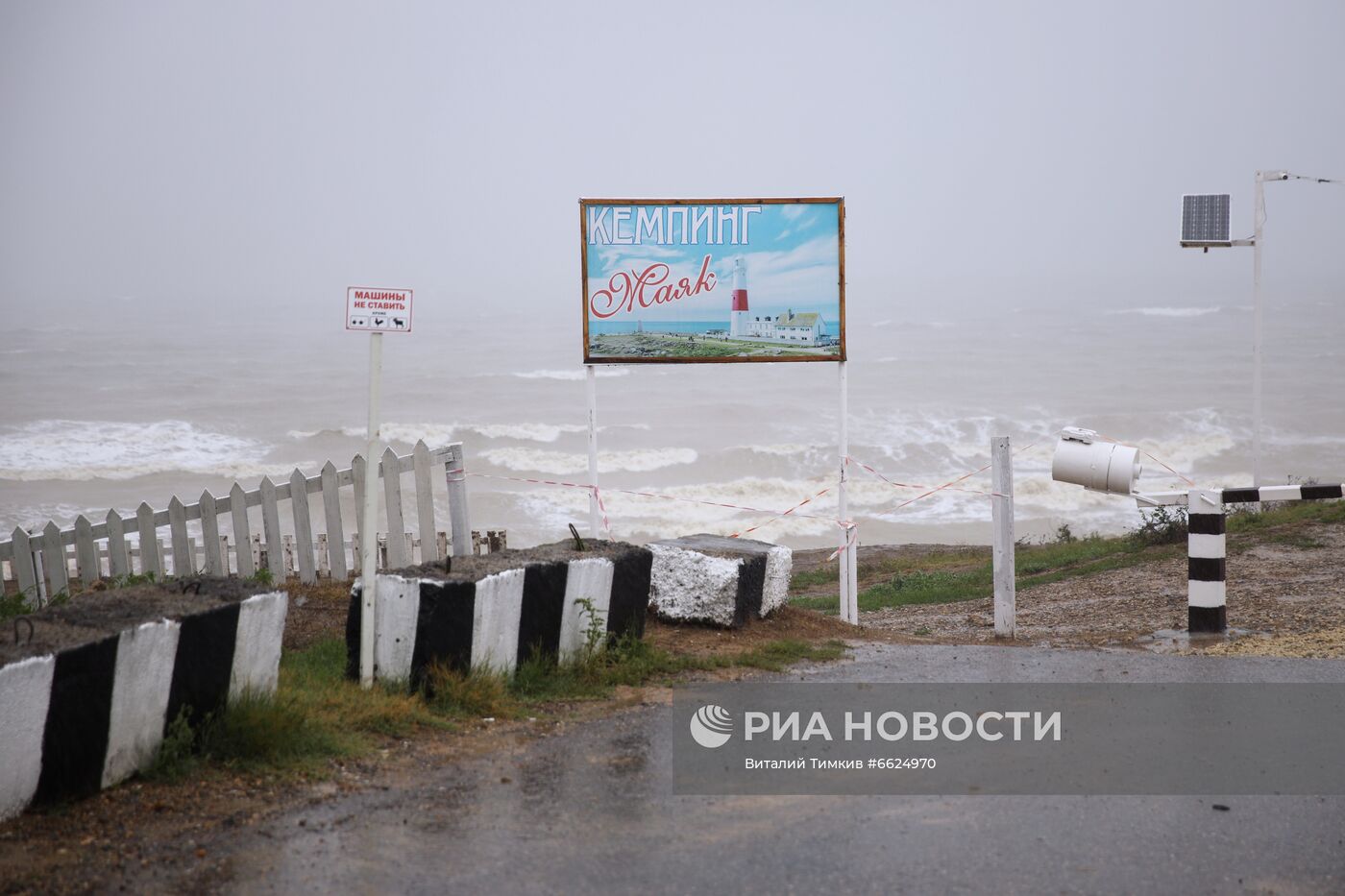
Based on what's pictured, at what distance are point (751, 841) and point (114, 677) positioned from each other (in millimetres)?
2812

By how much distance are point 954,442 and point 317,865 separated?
46417 millimetres

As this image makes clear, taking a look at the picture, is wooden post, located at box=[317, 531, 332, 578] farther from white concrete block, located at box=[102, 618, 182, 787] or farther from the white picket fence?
white concrete block, located at box=[102, 618, 182, 787]

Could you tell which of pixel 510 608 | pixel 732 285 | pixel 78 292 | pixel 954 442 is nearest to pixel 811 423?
pixel 954 442

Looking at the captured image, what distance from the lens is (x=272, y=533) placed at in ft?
39.6

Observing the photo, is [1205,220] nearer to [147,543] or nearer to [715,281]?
[715,281]

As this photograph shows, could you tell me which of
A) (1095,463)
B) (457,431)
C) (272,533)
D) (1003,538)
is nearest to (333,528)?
(272,533)

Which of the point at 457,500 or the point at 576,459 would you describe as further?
the point at 576,459

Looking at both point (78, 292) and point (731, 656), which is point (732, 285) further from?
point (78, 292)

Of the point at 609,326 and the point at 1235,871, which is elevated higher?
the point at 609,326

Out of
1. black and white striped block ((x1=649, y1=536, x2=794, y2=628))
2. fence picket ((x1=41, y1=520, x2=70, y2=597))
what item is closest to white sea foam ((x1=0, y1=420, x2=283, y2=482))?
fence picket ((x1=41, y1=520, x2=70, y2=597))

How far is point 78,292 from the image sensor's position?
156750 millimetres

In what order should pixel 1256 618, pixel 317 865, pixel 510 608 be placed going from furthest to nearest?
pixel 1256 618 → pixel 510 608 → pixel 317 865

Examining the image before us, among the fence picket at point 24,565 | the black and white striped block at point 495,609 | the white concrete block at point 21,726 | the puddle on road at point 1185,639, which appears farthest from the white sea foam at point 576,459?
the white concrete block at point 21,726

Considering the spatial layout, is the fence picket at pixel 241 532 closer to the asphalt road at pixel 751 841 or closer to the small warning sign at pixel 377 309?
the small warning sign at pixel 377 309
